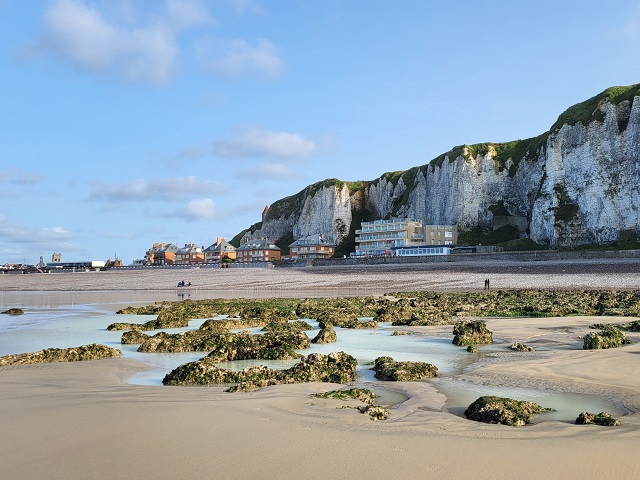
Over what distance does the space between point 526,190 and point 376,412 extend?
384 ft

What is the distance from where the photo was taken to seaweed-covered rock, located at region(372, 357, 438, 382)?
352 inches

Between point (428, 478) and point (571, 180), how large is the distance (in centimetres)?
9694

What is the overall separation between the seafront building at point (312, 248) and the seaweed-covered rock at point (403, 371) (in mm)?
133539

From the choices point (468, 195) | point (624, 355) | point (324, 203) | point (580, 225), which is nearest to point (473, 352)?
point (624, 355)

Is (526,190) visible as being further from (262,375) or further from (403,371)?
(262,375)

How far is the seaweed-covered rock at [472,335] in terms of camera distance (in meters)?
13.2

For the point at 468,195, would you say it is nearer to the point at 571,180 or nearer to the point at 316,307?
the point at 571,180

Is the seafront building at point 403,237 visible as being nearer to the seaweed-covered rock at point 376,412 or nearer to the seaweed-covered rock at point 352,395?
the seaweed-covered rock at point 352,395

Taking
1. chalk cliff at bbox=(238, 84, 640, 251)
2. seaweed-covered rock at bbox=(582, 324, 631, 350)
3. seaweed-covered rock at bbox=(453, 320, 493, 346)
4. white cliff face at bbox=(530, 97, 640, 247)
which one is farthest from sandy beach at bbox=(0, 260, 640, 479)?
chalk cliff at bbox=(238, 84, 640, 251)

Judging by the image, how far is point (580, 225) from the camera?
8631 cm

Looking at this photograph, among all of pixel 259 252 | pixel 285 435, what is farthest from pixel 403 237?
pixel 285 435

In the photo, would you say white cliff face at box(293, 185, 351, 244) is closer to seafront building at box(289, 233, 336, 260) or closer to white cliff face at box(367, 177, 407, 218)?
seafront building at box(289, 233, 336, 260)

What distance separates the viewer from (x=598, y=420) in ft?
19.5

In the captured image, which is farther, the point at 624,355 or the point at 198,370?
the point at 624,355
